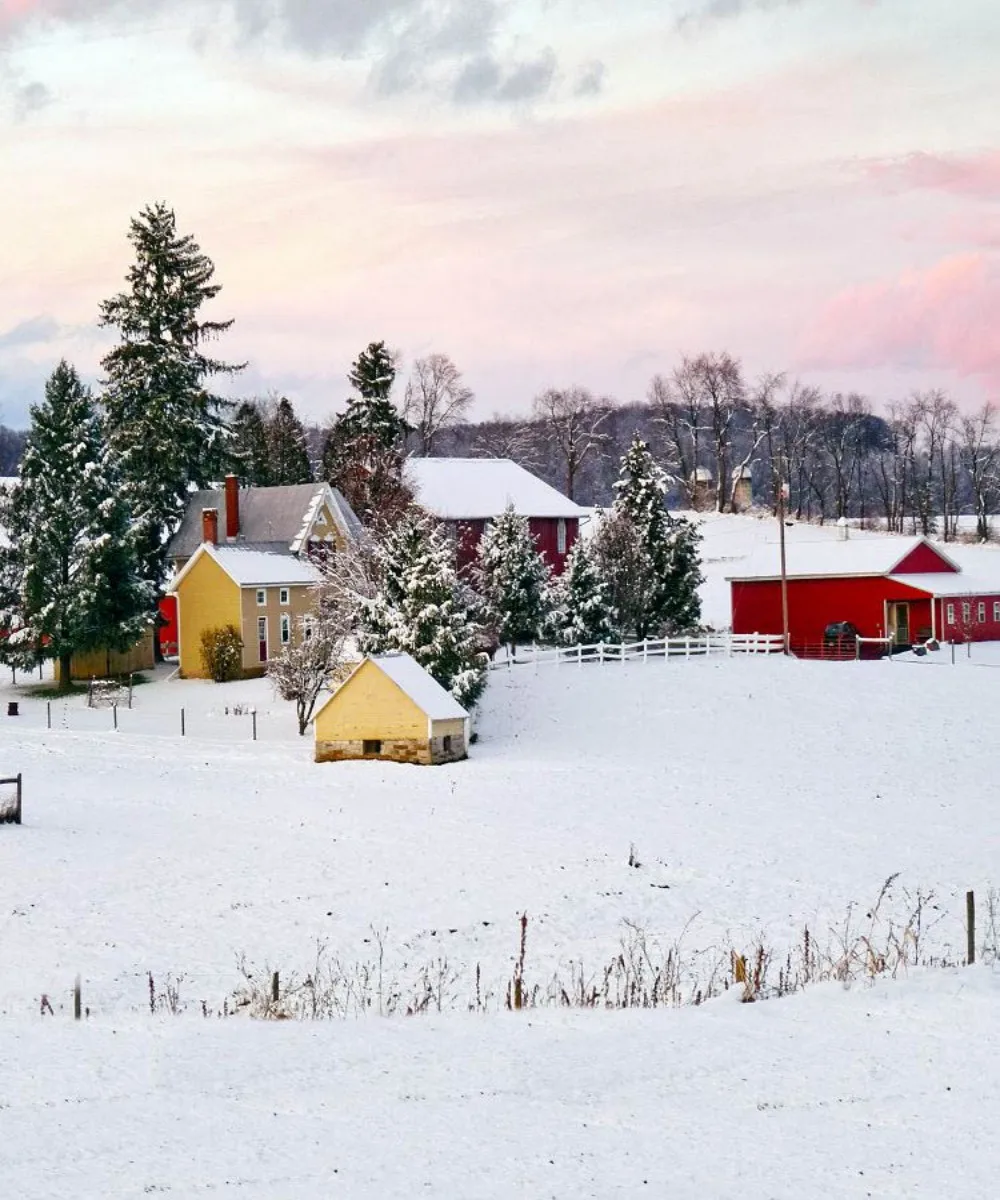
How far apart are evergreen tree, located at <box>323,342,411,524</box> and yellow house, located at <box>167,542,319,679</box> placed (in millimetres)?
6033

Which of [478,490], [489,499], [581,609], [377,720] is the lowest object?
[377,720]

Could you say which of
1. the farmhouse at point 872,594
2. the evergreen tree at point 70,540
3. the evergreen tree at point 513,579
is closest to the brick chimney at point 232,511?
the evergreen tree at point 70,540

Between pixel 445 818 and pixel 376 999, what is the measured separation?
1378 cm

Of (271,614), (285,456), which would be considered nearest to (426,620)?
(271,614)

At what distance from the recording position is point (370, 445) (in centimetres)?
7125

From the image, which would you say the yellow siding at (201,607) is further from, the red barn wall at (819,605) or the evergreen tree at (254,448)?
the red barn wall at (819,605)

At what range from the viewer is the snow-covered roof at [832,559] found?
62.4 metres

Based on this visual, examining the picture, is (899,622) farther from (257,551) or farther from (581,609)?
(257,551)

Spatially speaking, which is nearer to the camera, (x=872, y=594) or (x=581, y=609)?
(x=581, y=609)

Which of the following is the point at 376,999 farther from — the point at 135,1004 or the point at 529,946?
the point at 529,946

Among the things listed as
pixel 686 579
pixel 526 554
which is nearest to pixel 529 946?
pixel 526 554

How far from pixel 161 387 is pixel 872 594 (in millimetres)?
32788

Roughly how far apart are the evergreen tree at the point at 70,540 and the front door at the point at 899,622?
104 feet

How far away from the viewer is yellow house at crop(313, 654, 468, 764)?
39.2 m
